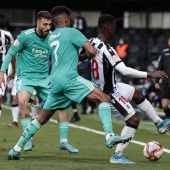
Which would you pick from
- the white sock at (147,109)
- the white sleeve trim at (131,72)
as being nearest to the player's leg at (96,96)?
the white sleeve trim at (131,72)

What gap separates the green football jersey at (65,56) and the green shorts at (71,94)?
0.09 m

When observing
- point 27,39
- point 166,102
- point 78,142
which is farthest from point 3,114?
point 27,39

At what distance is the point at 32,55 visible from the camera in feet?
37.4

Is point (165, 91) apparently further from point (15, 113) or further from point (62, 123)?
point (62, 123)

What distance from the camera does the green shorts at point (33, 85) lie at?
11344 mm

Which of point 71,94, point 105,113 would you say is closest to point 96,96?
point 105,113

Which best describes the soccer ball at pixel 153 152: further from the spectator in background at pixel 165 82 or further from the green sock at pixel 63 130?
the spectator in background at pixel 165 82

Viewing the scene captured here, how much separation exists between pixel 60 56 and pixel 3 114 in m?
11.0

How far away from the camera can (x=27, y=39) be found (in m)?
11.3

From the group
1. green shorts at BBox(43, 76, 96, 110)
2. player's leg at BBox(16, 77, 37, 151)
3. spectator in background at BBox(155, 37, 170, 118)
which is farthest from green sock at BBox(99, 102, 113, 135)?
spectator in background at BBox(155, 37, 170, 118)

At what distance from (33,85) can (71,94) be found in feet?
6.36

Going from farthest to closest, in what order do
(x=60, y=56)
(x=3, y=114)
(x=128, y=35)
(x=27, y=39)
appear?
(x=128, y=35), (x=3, y=114), (x=27, y=39), (x=60, y=56)

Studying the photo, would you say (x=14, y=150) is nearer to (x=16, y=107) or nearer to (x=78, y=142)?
(x=78, y=142)

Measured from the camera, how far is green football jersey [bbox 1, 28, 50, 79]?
37.1ft
